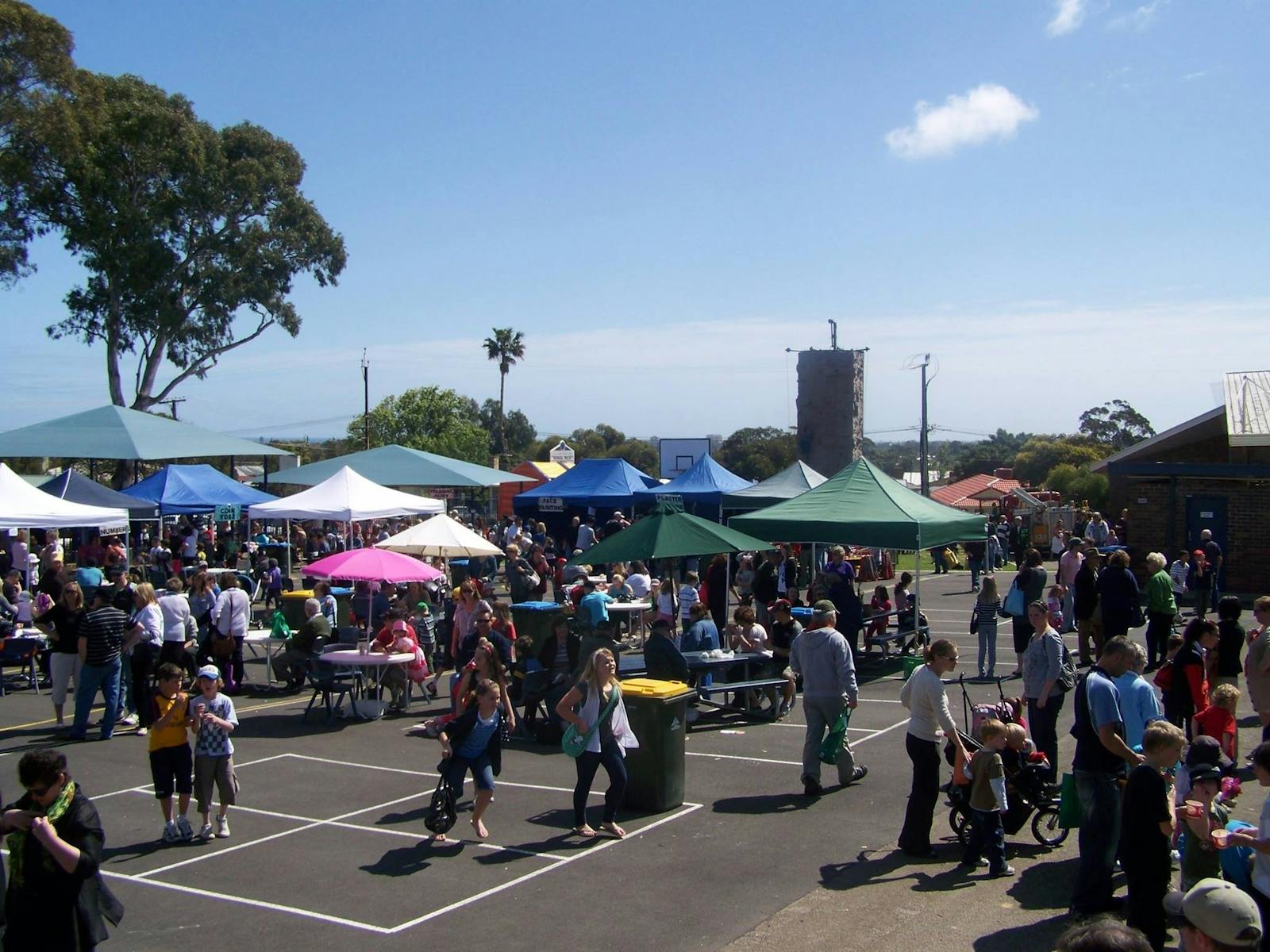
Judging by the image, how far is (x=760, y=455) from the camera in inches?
3059

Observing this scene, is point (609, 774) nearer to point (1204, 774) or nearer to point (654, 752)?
point (654, 752)

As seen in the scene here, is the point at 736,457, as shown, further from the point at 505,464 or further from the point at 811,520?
the point at 811,520

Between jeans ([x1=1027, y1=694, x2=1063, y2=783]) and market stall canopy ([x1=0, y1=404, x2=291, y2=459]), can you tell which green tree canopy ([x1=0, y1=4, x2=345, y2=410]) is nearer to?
market stall canopy ([x1=0, y1=404, x2=291, y2=459])

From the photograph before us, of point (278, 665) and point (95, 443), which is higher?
point (95, 443)

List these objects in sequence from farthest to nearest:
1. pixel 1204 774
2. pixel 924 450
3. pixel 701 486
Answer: pixel 924 450 < pixel 701 486 < pixel 1204 774

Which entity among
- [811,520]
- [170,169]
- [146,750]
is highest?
[170,169]

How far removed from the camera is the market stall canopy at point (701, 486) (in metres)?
29.3

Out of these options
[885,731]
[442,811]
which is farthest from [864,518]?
[442,811]

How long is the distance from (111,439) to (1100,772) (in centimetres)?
2657

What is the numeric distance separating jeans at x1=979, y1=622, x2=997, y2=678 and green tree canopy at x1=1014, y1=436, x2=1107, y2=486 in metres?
54.4

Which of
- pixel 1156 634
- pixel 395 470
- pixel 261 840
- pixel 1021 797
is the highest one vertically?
pixel 395 470

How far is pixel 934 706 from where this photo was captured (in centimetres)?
784

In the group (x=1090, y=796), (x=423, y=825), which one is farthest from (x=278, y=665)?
(x=1090, y=796)

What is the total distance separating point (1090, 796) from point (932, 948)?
4.36 ft
